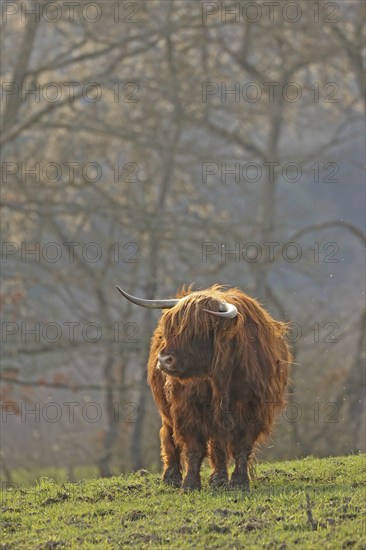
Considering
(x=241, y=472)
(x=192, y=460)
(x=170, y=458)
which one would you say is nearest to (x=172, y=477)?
(x=170, y=458)

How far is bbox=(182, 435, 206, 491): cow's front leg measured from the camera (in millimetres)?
9867

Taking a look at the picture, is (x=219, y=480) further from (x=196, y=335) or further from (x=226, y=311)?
(x=226, y=311)

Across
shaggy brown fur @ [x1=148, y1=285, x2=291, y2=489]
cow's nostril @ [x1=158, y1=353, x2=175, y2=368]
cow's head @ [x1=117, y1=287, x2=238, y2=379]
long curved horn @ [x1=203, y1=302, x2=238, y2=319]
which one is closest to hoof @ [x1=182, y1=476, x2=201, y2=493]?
shaggy brown fur @ [x1=148, y1=285, x2=291, y2=489]

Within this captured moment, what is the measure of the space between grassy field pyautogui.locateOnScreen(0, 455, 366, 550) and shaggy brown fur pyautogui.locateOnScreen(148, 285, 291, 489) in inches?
12.9

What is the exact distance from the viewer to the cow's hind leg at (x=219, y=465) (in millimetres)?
9930

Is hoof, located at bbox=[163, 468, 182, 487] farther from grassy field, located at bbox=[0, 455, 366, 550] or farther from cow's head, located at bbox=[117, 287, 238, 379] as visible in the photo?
cow's head, located at bbox=[117, 287, 238, 379]

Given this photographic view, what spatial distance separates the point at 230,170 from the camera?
30953mm

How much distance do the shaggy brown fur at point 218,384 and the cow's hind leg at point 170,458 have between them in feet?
1.52

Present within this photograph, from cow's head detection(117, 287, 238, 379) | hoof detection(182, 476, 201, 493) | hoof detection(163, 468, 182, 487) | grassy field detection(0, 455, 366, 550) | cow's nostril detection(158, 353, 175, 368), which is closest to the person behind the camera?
grassy field detection(0, 455, 366, 550)

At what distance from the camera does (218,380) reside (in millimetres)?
9734

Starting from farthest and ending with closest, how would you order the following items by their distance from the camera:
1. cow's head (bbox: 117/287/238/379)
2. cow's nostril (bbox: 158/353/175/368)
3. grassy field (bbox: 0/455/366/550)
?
cow's head (bbox: 117/287/238/379) → cow's nostril (bbox: 158/353/175/368) → grassy field (bbox: 0/455/366/550)

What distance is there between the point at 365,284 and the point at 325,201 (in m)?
16.8

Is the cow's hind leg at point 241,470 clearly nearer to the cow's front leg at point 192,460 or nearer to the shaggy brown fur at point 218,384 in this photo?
the shaggy brown fur at point 218,384

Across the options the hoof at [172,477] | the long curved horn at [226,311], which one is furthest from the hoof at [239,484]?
the long curved horn at [226,311]
